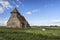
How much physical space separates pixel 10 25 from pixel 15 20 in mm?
3822

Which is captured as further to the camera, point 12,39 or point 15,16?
point 15,16

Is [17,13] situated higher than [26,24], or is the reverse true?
[17,13]

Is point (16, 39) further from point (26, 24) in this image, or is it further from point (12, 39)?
point (26, 24)

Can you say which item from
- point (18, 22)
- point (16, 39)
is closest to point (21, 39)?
point (16, 39)

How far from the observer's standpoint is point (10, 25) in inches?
3172

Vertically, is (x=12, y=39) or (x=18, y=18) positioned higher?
(x=18, y=18)

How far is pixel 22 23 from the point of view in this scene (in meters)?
81.8

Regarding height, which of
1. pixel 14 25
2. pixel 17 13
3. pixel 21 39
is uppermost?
pixel 17 13

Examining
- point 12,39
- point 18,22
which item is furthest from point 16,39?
point 18,22

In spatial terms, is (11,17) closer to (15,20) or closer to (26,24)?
(15,20)

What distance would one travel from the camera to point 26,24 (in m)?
83.8

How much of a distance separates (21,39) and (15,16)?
56.4 m

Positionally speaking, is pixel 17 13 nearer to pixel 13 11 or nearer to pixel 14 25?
pixel 13 11

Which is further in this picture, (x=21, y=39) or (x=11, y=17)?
(x=11, y=17)
